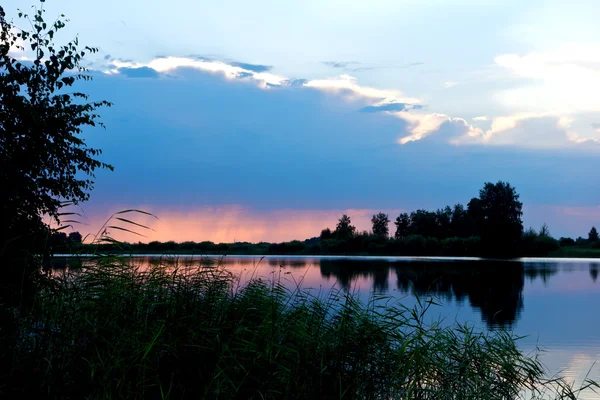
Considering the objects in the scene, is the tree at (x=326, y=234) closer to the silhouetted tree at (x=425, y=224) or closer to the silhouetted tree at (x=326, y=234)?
the silhouetted tree at (x=326, y=234)

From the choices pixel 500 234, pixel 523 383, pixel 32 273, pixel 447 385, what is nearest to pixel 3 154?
pixel 32 273

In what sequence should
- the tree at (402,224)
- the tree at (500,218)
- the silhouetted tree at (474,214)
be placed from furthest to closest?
the tree at (402,224) → the silhouetted tree at (474,214) → the tree at (500,218)

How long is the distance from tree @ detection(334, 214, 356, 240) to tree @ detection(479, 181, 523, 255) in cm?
2700

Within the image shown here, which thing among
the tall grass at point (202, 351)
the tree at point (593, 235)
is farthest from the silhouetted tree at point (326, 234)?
the tall grass at point (202, 351)

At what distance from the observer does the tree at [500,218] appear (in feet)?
320

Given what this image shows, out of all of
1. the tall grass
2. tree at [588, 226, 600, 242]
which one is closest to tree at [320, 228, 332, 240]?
tree at [588, 226, 600, 242]

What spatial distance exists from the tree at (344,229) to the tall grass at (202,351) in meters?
104

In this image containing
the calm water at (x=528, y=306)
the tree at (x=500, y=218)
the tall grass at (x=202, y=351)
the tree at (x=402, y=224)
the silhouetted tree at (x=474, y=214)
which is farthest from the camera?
the tree at (x=402, y=224)

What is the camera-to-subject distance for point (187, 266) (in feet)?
36.0

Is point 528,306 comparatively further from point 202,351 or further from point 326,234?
point 326,234

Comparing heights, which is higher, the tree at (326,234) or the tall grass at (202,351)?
the tree at (326,234)

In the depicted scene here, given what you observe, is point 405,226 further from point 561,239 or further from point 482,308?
point 482,308

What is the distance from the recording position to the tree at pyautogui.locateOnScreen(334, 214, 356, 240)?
116m

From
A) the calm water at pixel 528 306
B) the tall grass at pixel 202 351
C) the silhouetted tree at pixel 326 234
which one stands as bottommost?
the calm water at pixel 528 306
